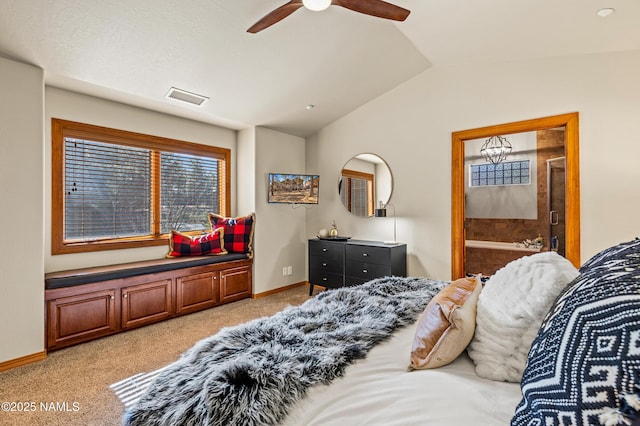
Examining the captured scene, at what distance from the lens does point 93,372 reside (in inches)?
93.5

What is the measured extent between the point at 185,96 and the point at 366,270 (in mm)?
2918

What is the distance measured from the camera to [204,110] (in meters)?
3.78

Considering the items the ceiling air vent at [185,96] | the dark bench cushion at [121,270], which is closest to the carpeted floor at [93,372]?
the dark bench cushion at [121,270]

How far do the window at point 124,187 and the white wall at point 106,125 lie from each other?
6cm

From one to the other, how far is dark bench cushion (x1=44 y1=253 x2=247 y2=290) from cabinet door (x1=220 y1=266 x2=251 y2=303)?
20 cm

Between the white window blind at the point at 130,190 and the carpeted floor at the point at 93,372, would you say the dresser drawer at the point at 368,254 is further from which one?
the white window blind at the point at 130,190

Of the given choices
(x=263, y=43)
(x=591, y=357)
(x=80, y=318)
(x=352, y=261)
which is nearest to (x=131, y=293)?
(x=80, y=318)

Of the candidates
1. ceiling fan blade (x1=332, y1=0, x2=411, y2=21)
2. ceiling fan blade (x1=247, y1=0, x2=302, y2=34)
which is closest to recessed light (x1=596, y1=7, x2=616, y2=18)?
ceiling fan blade (x1=332, y1=0, x2=411, y2=21)

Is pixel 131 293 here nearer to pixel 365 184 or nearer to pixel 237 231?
pixel 237 231

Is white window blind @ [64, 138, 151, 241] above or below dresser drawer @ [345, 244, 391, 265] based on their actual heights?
above

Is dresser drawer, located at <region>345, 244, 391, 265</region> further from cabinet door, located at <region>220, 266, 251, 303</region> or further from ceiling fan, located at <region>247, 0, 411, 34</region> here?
ceiling fan, located at <region>247, 0, 411, 34</region>

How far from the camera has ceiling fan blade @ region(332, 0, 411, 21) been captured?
2.04 m

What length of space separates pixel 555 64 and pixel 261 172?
143 inches

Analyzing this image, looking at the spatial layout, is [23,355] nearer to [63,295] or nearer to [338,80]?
[63,295]
